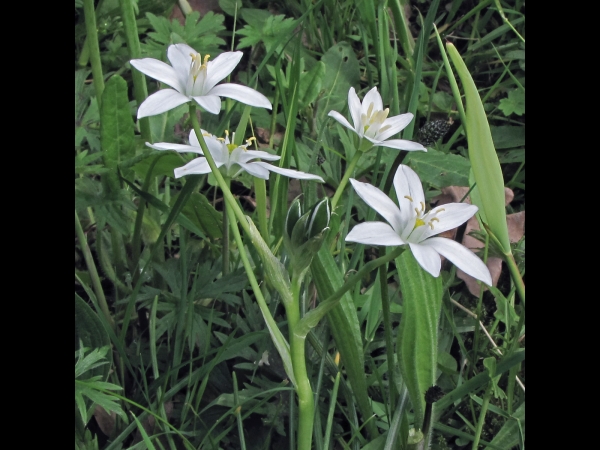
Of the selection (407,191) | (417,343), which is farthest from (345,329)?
(407,191)

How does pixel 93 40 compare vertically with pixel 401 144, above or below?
above

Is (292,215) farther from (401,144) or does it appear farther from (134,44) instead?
(134,44)

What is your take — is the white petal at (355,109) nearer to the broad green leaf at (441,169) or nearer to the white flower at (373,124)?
the white flower at (373,124)

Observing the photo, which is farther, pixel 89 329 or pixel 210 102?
pixel 89 329

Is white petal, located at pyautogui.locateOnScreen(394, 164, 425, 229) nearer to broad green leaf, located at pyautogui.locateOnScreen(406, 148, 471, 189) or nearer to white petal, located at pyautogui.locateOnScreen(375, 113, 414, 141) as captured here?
white petal, located at pyautogui.locateOnScreen(375, 113, 414, 141)

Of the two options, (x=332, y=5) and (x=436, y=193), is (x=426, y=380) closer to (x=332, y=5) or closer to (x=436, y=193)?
(x=436, y=193)

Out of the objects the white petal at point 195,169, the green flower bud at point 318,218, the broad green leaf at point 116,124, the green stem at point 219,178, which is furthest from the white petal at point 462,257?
the broad green leaf at point 116,124

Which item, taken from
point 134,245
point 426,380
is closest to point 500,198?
point 426,380
